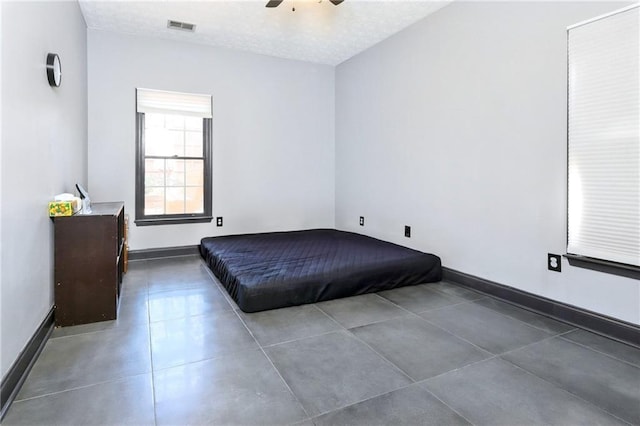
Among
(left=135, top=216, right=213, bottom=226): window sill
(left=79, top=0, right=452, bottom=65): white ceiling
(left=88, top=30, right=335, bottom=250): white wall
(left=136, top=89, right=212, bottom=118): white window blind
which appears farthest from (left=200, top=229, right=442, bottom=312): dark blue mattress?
(left=79, top=0, right=452, bottom=65): white ceiling

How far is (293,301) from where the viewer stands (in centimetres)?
272

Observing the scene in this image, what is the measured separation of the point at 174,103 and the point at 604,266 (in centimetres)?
440

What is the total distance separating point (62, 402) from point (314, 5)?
3534 mm

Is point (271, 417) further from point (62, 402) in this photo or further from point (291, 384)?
point (62, 402)

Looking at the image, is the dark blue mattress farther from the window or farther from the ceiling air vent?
the ceiling air vent

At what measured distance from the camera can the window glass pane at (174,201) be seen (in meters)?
4.37

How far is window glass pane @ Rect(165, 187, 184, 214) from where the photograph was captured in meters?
4.37

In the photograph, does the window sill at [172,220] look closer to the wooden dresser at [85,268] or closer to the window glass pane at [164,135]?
the window glass pane at [164,135]

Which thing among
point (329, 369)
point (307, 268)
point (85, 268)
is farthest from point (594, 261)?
point (85, 268)

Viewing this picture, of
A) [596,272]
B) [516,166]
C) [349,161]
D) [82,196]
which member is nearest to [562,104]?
[516,166]

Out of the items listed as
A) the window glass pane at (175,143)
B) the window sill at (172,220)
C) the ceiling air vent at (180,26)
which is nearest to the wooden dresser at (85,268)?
the window sill at (172,220)

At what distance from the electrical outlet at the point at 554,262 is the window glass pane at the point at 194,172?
379 centimetres

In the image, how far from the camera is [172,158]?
4.36 metres

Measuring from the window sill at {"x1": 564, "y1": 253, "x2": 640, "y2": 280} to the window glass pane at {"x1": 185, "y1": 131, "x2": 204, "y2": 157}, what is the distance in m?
3.97
